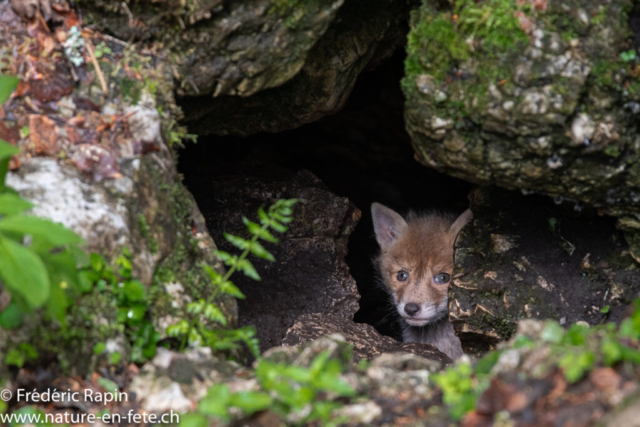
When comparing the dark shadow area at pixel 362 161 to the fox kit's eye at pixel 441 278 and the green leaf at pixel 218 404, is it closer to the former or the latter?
the fox kit's eye at pixel 441 278

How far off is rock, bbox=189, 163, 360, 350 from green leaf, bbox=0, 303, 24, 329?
270 centimetres

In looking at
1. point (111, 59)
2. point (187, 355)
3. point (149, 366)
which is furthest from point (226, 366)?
point (111, 59)

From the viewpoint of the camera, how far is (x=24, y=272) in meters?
1.62

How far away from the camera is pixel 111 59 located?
2664 mm

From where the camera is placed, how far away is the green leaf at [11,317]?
6.01ft

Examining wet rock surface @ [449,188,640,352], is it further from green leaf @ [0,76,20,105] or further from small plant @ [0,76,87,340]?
green leaf @ [0,76,20,105]

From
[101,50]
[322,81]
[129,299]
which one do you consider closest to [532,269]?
[322,81]

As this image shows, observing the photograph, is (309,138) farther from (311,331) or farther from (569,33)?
(569,33)

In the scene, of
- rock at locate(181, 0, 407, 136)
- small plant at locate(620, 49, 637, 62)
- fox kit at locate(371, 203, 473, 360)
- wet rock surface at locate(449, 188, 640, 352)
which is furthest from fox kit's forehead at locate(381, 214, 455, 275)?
small plant at locate(620, 49, 637, 62)

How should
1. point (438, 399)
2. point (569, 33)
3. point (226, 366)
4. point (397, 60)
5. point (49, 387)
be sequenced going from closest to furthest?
point (438, 399), point (49, 387), point (226, 366), point (569, 33), point (397, 60)

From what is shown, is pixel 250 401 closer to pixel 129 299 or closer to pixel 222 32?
pixel 129 299

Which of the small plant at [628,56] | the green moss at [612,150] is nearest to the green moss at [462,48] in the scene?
the small plant at [628,56]

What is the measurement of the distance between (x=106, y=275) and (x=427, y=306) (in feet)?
11.3

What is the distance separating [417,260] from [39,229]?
4068 millimetres
